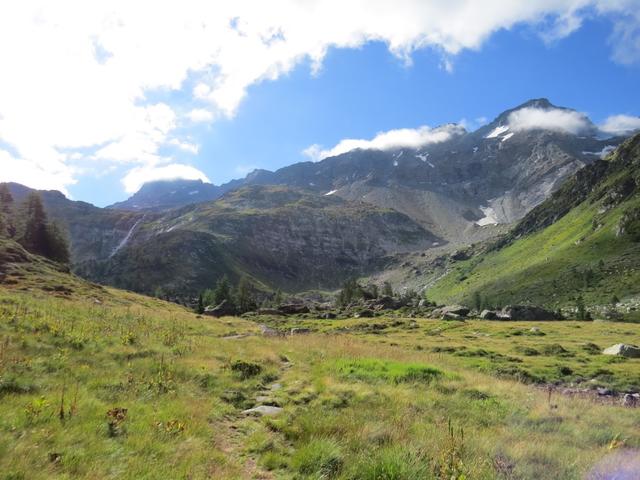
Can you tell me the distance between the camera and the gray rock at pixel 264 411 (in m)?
10.8

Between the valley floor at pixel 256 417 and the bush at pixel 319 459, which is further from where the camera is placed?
the bush at pixel 319 459

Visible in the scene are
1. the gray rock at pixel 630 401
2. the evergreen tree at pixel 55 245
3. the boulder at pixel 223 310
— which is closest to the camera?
the gray rock at pixel 630 401

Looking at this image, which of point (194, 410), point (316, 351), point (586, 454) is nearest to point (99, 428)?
point (194, 410)

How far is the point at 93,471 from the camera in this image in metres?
6.13

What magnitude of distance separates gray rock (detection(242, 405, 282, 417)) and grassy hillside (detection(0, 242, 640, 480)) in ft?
0.82

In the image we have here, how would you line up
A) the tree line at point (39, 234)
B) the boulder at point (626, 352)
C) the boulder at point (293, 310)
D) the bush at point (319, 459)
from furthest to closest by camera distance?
the boulder at point (293, 310), the tree line at point (39, 234), the boulder at point (626, 352), the bush at point (319, 459)

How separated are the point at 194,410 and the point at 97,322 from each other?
1250 centimetres

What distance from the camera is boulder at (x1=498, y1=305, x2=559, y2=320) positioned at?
8388cm

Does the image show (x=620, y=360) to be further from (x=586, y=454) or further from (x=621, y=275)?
(x=621, y=275)

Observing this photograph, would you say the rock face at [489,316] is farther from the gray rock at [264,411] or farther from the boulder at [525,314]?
the gray rock at [264,411]

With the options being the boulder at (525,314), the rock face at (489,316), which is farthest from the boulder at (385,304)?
the boulder at (525,314)

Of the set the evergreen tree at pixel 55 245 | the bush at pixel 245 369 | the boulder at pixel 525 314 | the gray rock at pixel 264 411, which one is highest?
the evergreen tree at pixel 55 245

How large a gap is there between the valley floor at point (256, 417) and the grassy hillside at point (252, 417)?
0.13 ft

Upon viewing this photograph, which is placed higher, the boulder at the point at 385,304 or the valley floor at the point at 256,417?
the valley floor at the point at 256,417
